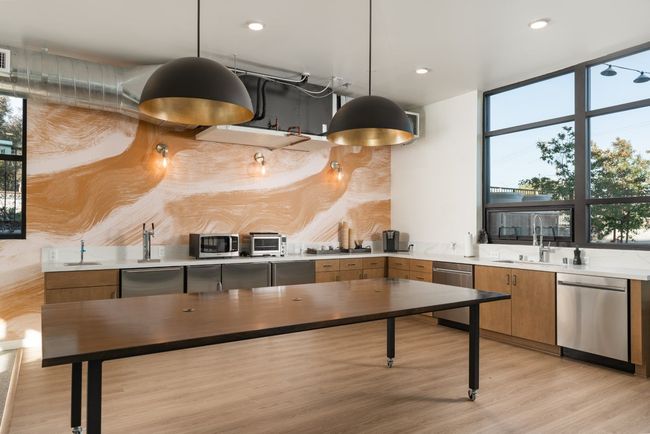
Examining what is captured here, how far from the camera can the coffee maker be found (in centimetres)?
660

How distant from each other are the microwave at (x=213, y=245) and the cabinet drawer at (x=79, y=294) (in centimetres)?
96

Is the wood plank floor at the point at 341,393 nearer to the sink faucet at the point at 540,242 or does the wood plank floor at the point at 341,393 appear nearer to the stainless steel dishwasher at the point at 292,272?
the stainless steel dishwasher at the point at 292,272

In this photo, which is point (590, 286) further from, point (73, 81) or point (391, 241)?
point (73, 81)

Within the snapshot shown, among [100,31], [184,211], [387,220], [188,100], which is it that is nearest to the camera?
[188,100]

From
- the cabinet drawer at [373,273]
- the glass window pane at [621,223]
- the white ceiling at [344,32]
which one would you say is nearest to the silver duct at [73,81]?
the white ceiling at [344,32]

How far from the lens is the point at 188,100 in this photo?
2559 millimetres

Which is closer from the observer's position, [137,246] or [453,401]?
[453,401]

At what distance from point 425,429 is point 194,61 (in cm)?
247

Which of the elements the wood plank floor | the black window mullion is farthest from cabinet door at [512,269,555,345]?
the black window mullion

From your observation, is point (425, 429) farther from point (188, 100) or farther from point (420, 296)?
point (188, 100)

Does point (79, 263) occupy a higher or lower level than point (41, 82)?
lower

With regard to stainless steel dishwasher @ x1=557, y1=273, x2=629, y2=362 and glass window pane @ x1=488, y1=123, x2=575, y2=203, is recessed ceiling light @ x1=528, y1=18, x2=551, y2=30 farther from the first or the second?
stainless steel dishwasher @ x1=557, y1=273, x2=629, y2=362

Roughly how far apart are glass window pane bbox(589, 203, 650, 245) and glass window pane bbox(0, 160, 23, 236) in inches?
234

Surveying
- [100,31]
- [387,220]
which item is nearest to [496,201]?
[387,220]
